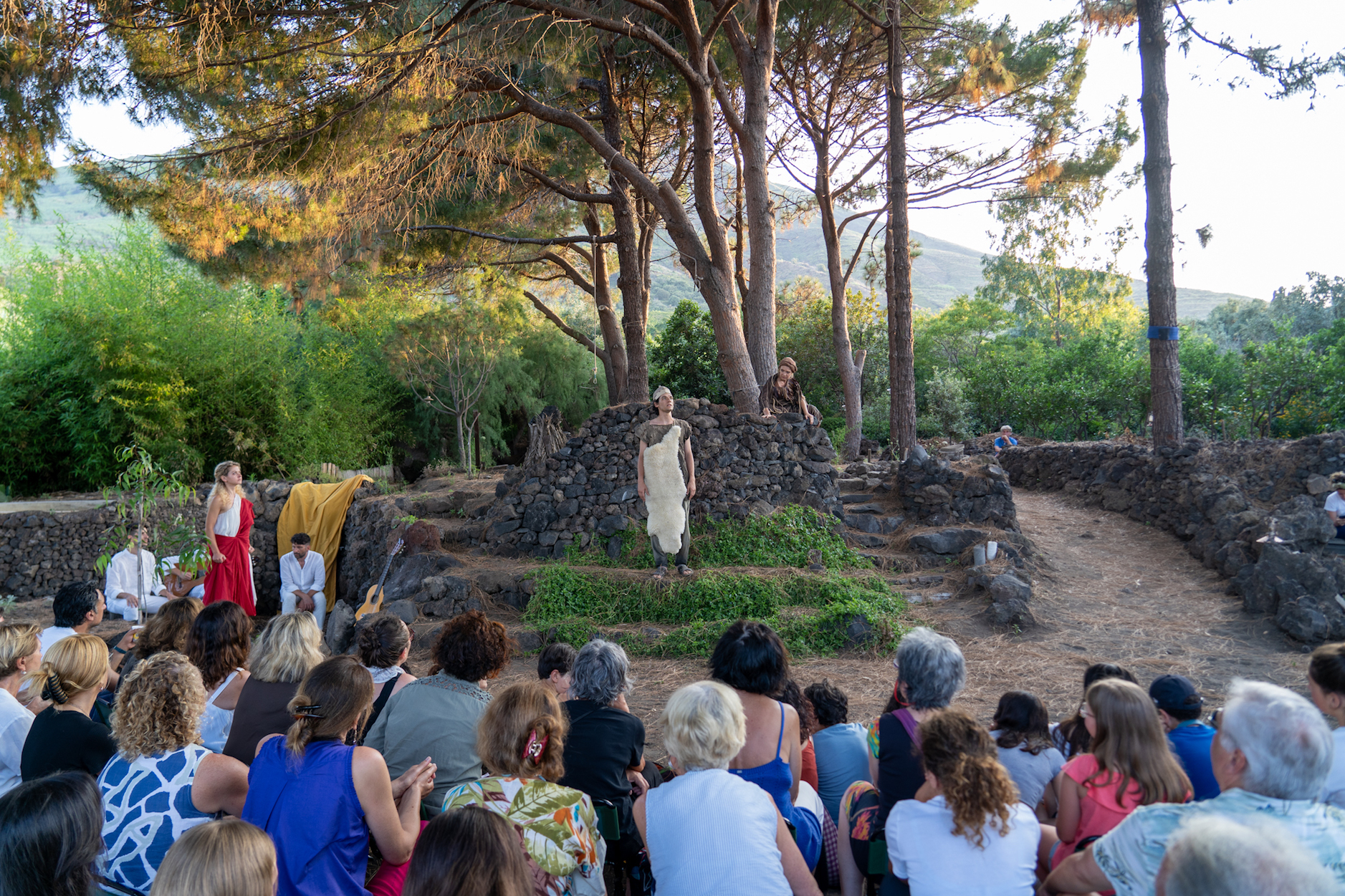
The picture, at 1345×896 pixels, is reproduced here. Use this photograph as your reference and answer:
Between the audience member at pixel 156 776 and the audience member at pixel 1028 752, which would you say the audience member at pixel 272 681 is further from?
the audience member at pixel 1028 752

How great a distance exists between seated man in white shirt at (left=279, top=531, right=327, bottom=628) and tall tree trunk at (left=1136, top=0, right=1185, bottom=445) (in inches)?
369

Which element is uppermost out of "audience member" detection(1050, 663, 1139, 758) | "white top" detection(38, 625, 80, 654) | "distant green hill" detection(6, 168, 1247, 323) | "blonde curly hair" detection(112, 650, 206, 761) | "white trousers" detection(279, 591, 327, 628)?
"distant green hill" detection(6, 168, 1247, 323)

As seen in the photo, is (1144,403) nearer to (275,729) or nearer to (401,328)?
(401,328)

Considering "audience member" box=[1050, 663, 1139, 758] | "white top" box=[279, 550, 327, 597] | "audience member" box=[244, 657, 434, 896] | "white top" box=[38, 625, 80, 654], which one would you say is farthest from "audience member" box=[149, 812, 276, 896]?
"white top" box=[279, 550, 327, 597]

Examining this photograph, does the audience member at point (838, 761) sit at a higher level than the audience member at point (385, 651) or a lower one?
lower

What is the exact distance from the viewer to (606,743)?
265 centimetres

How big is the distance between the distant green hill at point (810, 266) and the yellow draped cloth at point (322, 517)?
4842 cm

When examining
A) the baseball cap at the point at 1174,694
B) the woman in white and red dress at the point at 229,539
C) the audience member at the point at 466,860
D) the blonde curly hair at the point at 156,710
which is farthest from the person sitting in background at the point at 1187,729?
the woman in white and red dress at the point at 229,539

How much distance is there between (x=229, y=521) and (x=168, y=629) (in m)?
3.23

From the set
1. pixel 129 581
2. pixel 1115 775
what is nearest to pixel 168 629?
pixel 1115 775

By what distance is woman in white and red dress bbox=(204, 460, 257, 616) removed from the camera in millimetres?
6258

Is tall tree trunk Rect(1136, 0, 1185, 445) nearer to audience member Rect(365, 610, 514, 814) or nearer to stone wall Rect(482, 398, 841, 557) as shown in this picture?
stone wall Rect(482, 398, 841, 557)

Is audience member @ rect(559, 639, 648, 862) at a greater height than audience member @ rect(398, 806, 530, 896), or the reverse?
audience member @ rect(398, 806, 530, 896)

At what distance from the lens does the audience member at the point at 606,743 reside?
8.58 ft
